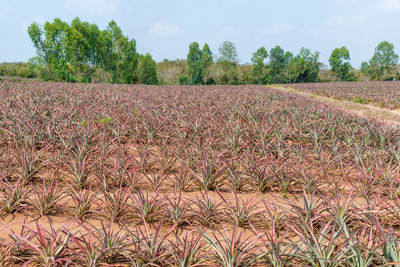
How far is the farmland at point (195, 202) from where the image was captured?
2.13 metres

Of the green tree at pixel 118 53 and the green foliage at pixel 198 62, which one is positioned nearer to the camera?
the green tree at pixel 118 53

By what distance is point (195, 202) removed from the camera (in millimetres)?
2855

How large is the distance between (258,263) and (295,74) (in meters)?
79.7

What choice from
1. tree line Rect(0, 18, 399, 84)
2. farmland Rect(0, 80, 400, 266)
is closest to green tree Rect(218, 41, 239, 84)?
tree line Rect(0, 18, 399, 84)

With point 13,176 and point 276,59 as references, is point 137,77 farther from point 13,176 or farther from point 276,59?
point 13,176

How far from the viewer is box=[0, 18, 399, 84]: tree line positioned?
45.6 metres

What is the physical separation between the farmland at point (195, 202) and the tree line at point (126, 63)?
149 ft

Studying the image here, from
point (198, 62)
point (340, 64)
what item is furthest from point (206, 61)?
point (340, 64)

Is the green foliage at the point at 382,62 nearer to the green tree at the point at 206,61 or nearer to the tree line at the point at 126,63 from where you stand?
the tree line at the point at 126,63

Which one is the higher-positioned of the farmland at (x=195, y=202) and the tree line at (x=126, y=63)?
the tree line at (x=126, y=63)

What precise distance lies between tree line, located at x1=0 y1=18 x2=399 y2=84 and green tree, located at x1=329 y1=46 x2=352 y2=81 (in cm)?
23

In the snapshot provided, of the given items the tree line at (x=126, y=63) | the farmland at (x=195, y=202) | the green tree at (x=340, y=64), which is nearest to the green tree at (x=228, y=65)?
the tree line at (x=126, y=63)

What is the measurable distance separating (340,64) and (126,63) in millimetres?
68563

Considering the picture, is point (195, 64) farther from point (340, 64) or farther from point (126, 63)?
point (340, 64)
